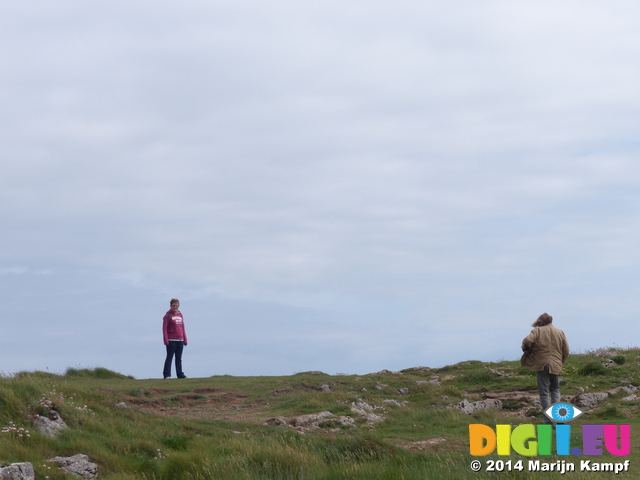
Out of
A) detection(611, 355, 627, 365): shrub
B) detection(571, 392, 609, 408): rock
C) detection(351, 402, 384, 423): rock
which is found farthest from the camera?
detection(611, 355, 627, 365): shrub

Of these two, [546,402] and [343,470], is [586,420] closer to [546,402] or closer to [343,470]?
[546,402]

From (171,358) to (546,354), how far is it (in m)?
14.0

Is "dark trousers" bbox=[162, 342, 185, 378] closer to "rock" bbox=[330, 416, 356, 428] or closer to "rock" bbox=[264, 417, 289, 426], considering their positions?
"rock" bbox=[264, 417, 289, 426]

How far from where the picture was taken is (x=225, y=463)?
34.7 ft

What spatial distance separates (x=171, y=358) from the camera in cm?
2302

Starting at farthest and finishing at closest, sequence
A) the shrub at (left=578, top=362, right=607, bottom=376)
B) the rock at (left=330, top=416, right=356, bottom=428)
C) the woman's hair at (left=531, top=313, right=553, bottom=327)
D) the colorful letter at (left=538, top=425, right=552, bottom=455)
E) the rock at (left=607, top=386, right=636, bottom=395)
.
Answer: the shrub at (left=578, top=362, right=607, bottom=376) → the rock at (left=607, top=386, right=636, bottom=395) → the rock at (left=330, top=416, right=356, bottom=428) → the woman's hair at (left=531, top=313, right=553, bottom=327) → the colorful letter at (left=538, top=425, right=552, bottom=455)

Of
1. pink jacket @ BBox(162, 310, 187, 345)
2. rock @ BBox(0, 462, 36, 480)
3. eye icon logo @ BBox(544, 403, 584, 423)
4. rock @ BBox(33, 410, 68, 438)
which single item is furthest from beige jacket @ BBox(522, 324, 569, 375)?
pink jacket @ BBox(162, 310, 187, 345)

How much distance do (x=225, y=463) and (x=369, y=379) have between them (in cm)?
1346

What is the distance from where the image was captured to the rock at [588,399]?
1645cm

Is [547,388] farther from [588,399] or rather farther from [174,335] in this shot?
[174,335]

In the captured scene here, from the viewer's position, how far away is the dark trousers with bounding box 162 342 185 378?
74.8 ft

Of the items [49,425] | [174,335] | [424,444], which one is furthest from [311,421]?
[174,335]

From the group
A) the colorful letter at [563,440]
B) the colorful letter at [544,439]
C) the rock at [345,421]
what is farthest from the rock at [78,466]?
the colorful letter at [563,440]

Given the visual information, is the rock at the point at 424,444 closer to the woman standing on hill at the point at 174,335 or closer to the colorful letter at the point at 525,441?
the colorful letter at the point at 525,441
